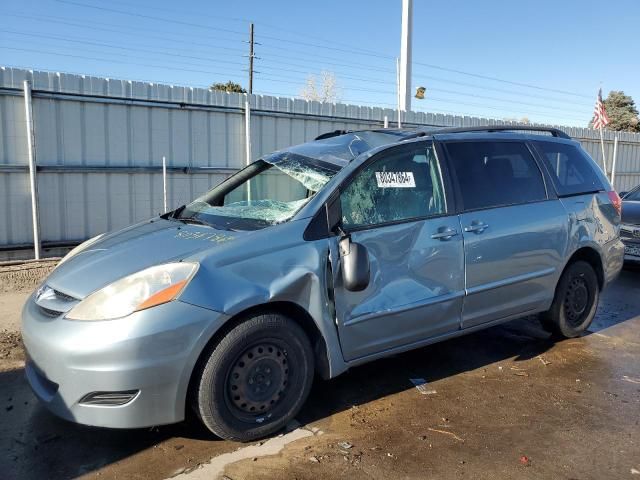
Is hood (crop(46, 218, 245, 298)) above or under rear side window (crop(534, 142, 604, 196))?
under

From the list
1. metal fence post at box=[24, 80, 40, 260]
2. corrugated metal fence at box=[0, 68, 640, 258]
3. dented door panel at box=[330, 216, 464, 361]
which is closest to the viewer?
dented door panel at box=[330, 216, 464, 361]

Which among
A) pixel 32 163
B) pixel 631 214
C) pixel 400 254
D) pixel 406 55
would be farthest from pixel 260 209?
pixel 406 55

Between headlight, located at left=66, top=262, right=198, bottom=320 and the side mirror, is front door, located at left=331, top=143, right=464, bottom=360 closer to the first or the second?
the side mirror

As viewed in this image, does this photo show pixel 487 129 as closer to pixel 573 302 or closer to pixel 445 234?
pixel 445 234

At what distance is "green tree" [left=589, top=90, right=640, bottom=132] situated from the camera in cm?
5138

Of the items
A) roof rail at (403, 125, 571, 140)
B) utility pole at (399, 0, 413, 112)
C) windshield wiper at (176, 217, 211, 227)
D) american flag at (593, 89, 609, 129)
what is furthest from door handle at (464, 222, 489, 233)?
american flag at (593, 89, 609, 129)

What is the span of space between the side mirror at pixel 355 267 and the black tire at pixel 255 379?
410mm

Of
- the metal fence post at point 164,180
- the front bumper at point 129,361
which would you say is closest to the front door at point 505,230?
the front bumper at point 129,361

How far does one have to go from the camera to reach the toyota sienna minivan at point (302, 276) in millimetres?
2781

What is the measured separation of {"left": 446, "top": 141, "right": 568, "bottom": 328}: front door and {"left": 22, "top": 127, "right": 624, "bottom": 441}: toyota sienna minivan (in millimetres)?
13

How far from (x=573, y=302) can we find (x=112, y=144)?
6.59 m

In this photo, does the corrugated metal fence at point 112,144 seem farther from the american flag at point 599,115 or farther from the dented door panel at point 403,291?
the american flag at point 599,115

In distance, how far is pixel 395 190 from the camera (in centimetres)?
370

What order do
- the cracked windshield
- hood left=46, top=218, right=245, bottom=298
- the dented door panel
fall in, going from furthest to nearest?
1. the cracked windshield
2. the dented door panel
3. hood left=46, top=218, right=245, bottom=298
